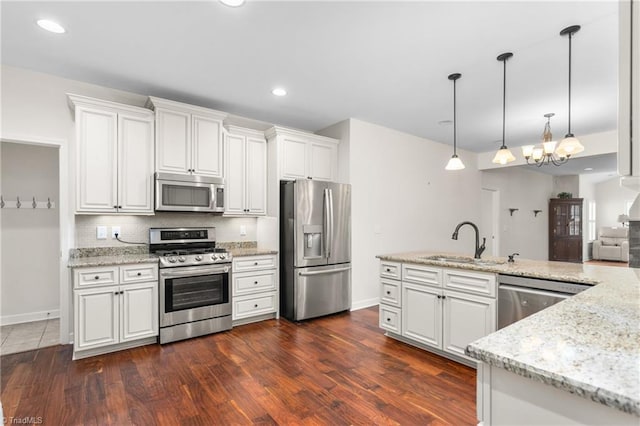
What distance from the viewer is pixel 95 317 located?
9.65ft

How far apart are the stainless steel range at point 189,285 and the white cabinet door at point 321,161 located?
172cm

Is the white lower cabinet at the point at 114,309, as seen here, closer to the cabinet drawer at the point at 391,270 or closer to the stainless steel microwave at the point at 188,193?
the stainless steel microwave at the point at 188,193

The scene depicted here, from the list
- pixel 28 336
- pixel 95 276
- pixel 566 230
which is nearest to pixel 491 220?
pixel 566 230

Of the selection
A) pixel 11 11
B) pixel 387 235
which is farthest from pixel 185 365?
pixel 387 235

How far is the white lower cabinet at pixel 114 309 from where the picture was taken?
2883 millimetres

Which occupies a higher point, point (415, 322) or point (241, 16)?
point (241, 16)

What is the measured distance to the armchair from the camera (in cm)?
983

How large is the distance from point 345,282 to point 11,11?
413 centimetres

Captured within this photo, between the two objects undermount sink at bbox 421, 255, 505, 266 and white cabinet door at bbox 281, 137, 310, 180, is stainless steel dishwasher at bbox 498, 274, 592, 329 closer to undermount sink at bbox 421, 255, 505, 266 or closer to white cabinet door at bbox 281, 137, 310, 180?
undermount sink at bbox 421, 255, 505, 266

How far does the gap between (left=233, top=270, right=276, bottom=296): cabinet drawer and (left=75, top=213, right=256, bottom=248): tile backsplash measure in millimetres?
700

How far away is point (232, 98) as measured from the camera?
385 centimetres

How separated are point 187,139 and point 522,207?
8.20m

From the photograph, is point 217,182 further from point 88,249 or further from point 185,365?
point 185,365

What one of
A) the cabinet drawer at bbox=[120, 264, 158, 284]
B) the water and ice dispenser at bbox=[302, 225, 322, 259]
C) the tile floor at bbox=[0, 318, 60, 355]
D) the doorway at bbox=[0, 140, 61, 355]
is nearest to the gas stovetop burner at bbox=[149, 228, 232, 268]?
the cabinet drawer at bbox=[120, 264, 158, 284]
